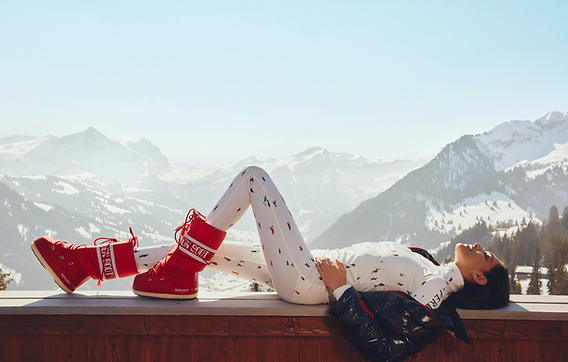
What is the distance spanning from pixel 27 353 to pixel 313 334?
4.11 ft

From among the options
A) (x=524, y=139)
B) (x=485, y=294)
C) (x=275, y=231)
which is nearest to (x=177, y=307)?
(x=275, y=231)

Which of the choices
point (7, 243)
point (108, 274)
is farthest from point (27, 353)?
point (7, 243)

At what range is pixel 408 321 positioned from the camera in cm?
152

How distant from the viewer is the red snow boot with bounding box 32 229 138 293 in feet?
5.84

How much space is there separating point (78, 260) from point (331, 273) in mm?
1227

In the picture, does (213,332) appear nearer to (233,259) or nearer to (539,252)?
(233,259)

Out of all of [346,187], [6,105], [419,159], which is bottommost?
[346,187]

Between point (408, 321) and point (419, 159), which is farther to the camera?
point (419, 159)

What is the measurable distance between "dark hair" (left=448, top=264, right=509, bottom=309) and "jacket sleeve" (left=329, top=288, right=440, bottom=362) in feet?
0.93

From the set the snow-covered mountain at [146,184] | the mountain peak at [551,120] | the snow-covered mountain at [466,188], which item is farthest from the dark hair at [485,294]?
the snow-covered mountain at [146,184]

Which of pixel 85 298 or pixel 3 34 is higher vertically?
pixel 3 34

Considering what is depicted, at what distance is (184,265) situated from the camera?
1.74 metres

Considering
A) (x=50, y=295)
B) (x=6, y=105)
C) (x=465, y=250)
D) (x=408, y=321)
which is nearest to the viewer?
(x=408, y=321)

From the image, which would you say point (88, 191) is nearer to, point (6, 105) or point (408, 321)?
point (6, 105)
